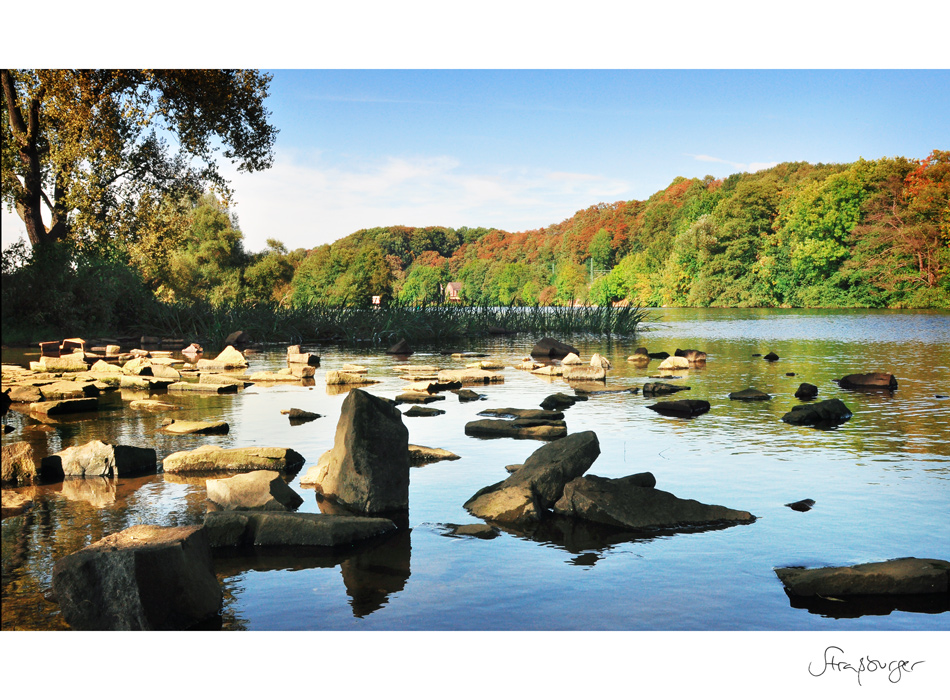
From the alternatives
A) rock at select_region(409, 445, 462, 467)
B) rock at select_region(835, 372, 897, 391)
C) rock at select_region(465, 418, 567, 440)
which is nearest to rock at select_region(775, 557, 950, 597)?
rock at select_region(409, 445, 462, 467)

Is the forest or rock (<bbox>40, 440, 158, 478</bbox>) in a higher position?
the forest

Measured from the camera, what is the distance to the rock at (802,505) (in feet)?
13.0

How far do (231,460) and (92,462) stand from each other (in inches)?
32.5

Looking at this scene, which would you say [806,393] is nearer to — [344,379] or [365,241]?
[344,379]

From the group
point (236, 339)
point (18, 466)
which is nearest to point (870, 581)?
point (18, 466)

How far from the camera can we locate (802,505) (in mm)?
3988

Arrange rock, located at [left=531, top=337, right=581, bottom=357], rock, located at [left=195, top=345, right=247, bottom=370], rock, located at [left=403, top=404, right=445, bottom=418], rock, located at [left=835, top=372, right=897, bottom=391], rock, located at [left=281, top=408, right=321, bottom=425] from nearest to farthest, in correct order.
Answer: rock, located at [left=281, top=408, right=321, bottom=425]
rock, located at [left=403, top=404, right=445, bottom=418]
rock, located at [left=835, top=372, right=897, bottom=391]
rock, located at [left=195, top=345, right=247, bottom=370]
rock, located at [left=531, top=337, right=581, bottom=357]

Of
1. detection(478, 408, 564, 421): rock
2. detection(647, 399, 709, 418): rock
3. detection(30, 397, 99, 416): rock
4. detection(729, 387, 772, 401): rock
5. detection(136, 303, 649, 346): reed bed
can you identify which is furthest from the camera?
detection(136, 303, 649, 346): reed bed

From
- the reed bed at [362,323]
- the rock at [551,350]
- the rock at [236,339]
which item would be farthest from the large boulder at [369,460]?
the rock at [236,339]

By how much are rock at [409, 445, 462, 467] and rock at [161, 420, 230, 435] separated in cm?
197

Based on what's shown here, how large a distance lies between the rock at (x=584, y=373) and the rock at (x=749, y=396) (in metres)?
2.32

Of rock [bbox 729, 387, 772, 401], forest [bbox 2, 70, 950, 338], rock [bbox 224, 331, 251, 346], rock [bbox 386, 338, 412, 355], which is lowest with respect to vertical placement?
rock [bbox 729, 387, 772, 401]

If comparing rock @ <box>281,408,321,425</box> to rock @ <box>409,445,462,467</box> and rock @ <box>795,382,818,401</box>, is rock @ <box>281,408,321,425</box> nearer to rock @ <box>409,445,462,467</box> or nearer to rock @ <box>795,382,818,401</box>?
rock @ <box>409,445,462,467</box>

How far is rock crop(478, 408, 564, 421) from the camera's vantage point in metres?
6.73
